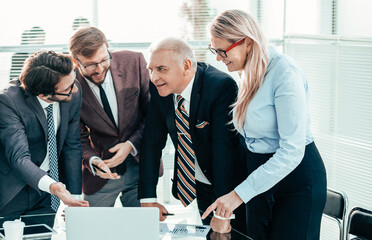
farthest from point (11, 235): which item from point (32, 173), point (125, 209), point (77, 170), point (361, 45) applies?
point (361, 45)

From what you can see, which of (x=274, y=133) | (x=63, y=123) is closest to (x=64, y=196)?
(x=63, y=123)

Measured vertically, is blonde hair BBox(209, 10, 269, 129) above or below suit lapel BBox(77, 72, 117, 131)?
above

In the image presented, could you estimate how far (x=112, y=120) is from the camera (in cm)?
304

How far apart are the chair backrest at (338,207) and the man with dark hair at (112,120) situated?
1.20 metres

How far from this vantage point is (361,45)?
3.60 meters

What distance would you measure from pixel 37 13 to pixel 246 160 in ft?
8.98

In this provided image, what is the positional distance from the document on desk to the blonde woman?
0.12m

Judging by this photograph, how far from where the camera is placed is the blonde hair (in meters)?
2.26

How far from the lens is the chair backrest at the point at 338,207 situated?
9.11 feet

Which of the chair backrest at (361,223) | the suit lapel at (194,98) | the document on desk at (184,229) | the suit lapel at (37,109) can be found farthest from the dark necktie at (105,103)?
the chair backrest at (361,223)

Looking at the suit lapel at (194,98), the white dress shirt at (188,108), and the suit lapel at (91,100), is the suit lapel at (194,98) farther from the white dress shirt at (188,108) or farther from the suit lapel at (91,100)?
the suit lapel at (91,100)

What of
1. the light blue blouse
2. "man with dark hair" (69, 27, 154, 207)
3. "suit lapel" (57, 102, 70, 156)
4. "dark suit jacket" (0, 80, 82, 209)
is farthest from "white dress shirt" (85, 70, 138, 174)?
the light blue blouse

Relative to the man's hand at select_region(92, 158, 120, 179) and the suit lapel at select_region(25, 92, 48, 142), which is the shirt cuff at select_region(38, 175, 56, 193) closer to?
the suit lapel at select_region(25, 92, 48, 142)

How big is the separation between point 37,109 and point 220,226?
1211 millimetres
